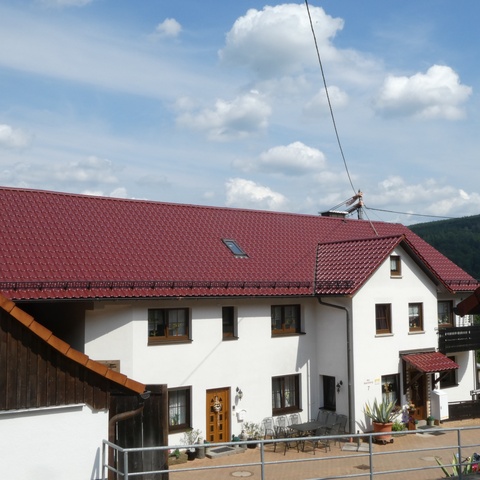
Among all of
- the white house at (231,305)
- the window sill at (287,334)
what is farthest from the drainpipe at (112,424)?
the window sill at (287,334)

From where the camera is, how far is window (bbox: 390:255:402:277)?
22623 mm

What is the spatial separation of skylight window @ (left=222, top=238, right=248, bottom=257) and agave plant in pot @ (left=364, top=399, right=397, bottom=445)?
678cm

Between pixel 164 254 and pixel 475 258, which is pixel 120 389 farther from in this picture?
pixel 475 258

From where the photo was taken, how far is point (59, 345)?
10375 mm

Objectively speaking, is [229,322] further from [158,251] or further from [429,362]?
[429,362]

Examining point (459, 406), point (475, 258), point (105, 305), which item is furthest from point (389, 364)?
point (475, 258)

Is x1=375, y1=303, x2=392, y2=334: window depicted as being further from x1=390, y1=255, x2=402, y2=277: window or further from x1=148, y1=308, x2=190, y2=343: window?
x1=148, y1=308, x2=190, y2=343: window

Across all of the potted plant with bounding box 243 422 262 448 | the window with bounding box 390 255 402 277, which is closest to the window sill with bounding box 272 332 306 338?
the potted plant with bounding box 243 422 262 448

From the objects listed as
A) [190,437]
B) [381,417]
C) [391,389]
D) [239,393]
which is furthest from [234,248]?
[381,417]

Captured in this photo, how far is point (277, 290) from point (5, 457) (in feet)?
40.2

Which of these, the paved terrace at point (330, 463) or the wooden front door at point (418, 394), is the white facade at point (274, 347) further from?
the paved terrace at point (330, 463)

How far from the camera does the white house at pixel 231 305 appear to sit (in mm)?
18016

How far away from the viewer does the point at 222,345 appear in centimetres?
1997

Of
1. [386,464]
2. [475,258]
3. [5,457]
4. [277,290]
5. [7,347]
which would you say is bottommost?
[386,464]
